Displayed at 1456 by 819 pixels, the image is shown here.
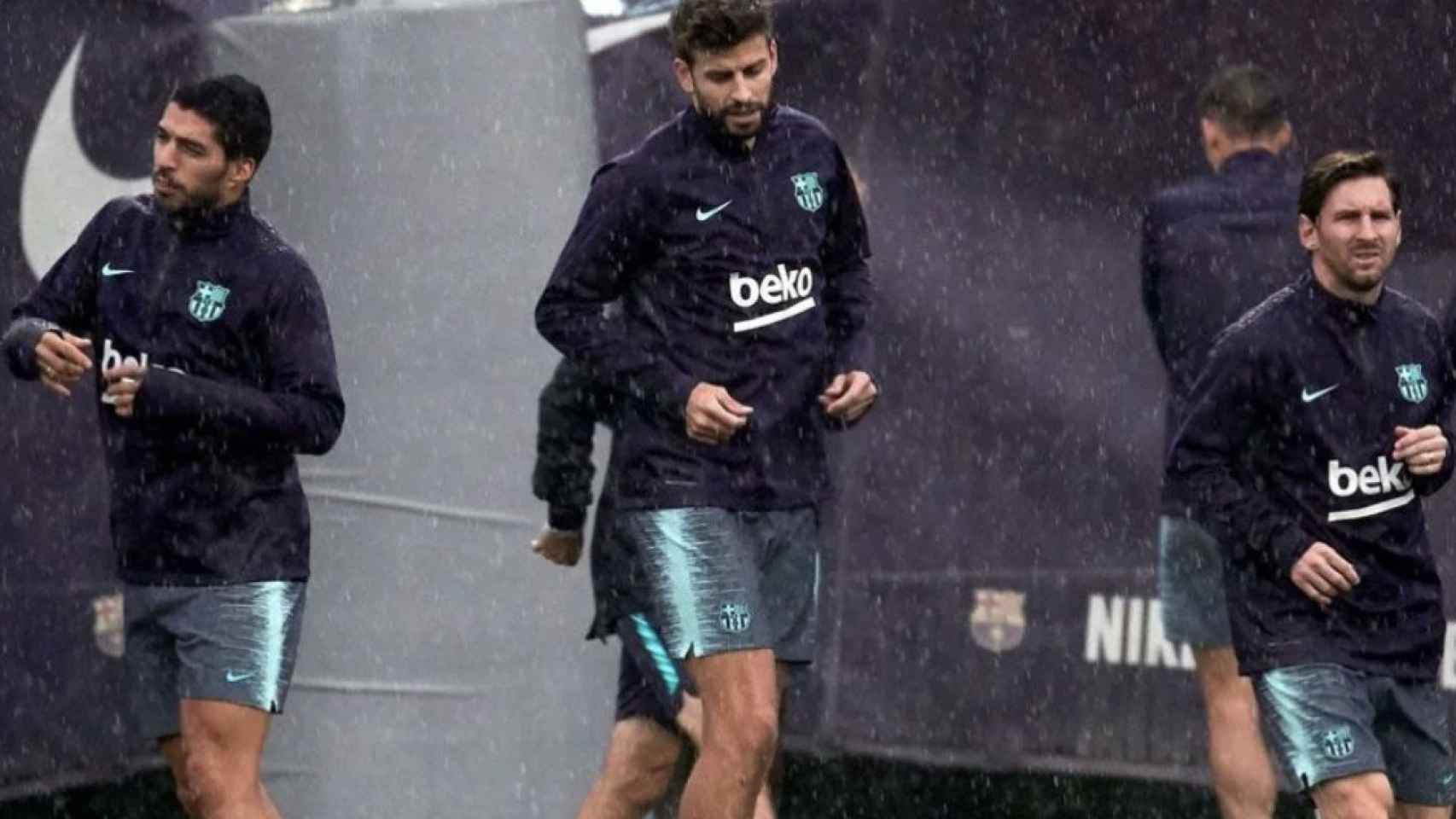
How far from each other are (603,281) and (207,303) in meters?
0.89

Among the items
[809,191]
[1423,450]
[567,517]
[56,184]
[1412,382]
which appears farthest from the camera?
[56,184]

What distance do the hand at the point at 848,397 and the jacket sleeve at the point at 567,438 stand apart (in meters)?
0.99

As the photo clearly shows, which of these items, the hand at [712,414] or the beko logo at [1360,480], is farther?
the hand at [712,414]

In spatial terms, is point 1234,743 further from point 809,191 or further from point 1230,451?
point 809,191

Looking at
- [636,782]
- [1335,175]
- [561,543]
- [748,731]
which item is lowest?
[636,782]

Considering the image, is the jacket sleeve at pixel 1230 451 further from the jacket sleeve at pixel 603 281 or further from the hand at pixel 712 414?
the jacket sleeve at pixel 603 281

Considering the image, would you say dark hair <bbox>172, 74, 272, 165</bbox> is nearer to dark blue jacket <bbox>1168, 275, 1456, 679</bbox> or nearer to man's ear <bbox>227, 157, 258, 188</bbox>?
man's ear <bbox>227, 157, 258, 188</bbox>

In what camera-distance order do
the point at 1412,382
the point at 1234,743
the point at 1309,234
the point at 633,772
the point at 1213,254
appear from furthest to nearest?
1. the point at 1213,254
2. the point at 1234,743
3. the point at 633,772
4. the point at 1309,234
5. the point at 1412,382

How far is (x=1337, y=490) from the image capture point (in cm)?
694

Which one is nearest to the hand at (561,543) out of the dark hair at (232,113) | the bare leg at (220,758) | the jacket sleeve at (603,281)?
the jacket sleeve at (603,281)

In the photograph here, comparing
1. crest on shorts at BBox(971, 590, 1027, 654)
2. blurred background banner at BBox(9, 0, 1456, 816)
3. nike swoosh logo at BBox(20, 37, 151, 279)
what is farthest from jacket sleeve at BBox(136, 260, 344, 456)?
crest on shorts at BBox(971, 590, 1027, 654)

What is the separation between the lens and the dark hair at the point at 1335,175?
7.07 metres

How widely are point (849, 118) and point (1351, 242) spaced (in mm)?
2566

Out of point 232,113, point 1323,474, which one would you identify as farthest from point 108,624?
point 1323,474
